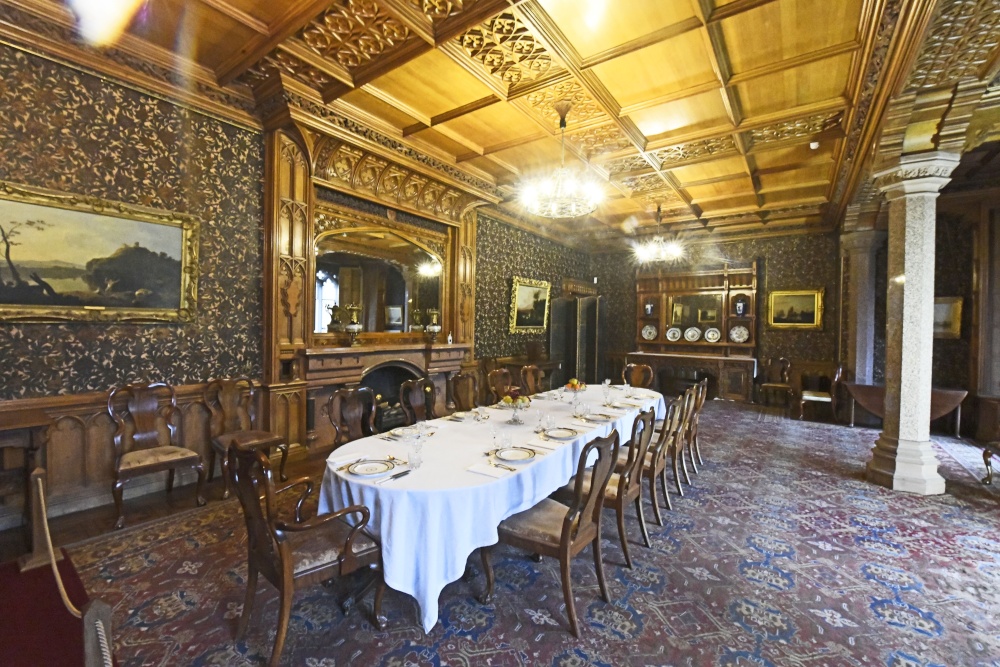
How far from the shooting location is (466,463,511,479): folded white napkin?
235 cm

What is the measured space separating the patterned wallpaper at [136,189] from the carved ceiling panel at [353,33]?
1.37 metres

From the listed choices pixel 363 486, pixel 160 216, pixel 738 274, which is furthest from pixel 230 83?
pixel 738 274

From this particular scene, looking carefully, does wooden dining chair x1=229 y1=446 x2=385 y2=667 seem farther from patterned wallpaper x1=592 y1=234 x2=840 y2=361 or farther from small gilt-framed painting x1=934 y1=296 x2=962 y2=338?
patterned wallpaper x1=592 y1=234 x2=840 y2=361

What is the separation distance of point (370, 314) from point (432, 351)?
0.97m

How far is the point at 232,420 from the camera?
14.0 ft

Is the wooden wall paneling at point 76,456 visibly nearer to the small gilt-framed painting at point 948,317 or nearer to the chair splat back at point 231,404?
the chair splat back at point 231,404

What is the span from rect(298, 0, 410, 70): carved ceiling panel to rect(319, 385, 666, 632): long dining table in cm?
295

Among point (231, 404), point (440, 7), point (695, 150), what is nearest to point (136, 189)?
point (231, 404)

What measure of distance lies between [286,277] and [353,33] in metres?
2.31

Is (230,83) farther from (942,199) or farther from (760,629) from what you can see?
(942,199)

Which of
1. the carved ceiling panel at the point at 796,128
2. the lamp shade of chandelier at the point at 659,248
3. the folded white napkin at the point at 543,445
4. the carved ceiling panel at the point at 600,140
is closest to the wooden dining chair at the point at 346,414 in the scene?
the folded white napkin at the point at 543,445

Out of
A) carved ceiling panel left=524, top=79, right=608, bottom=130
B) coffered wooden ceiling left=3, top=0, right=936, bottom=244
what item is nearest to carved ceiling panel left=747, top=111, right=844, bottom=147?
coffered wooden ceiling left=3, top=0, right=936, bottom=244

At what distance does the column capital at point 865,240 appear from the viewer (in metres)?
7.22

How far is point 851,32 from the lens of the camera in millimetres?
3266
